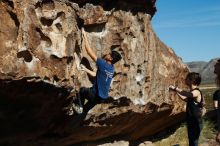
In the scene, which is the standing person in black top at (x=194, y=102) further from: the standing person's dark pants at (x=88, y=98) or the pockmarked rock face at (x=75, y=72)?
the pockmarked rock face at (x=75, y=72)

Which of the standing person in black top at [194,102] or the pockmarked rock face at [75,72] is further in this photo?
the standing person in black top at [194,102]

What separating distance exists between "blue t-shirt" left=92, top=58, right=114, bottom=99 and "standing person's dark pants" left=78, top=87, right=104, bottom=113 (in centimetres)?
16

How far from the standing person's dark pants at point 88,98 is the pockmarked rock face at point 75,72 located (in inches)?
10.3

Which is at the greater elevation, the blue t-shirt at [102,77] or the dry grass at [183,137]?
the blue t-shirt at [102,77]

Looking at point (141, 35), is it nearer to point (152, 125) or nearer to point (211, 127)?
point (152, 125)

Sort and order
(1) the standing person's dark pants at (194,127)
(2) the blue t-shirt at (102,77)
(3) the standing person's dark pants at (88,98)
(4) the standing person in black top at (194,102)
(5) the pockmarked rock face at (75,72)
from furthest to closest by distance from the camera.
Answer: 1. (1) the standing person's dark pants at (194,127)
2. (4) the standing person in black top at (194,102)
3. (3) the standing person's dark pants at (88,98)
4. (2) the blue t-shirt at (102,77)
5. (5) the pockmarked rock face at (75,72)

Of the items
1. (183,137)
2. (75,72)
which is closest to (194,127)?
(75,72)

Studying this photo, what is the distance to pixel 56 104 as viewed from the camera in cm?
1024

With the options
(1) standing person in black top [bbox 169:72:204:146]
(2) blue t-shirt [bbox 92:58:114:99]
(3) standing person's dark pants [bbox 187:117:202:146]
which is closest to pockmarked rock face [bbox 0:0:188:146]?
(2) blue t-shirt [bbox 92:58:114:99]

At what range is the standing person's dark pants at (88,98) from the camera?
408 inches

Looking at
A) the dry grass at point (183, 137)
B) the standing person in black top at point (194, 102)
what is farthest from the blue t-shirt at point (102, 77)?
the dry grass at point (183, 137)

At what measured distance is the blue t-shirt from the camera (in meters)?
10.1

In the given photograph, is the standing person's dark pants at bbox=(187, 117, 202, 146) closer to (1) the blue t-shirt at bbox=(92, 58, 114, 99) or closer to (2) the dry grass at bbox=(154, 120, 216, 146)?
(1) the blue t-shirt at bbox=(92, 58, 114, 99)

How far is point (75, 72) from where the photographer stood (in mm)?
10242
